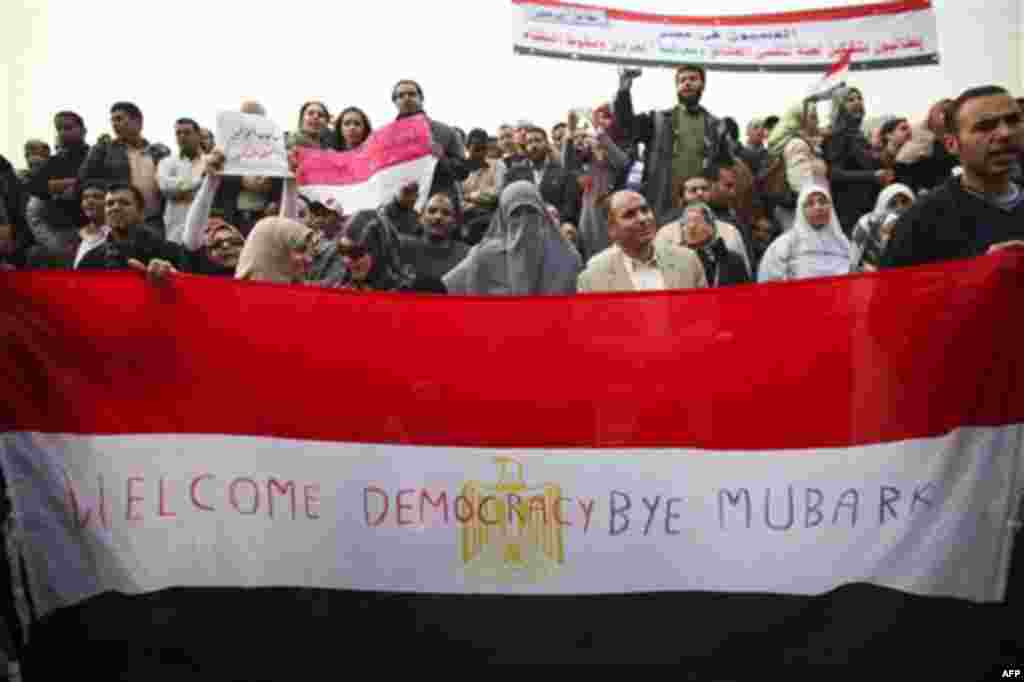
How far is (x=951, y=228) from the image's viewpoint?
338 cm

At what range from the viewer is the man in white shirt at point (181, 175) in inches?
222

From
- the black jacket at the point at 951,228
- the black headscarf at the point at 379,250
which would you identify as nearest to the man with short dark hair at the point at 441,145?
the black headscarf at the point at 379,250

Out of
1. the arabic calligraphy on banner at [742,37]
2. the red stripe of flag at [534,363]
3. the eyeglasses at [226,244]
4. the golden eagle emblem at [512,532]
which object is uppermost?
the arabic calligraphy on banner at [742,37]

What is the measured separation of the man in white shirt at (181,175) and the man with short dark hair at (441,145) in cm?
104

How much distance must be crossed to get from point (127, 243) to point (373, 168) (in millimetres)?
1389

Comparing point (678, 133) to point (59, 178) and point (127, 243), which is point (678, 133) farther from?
point (59, 178)

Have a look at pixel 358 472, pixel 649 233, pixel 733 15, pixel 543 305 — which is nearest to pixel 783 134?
pixel 733 15

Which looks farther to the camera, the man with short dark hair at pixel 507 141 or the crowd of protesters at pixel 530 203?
the man with short dark hair at pixel 507 141

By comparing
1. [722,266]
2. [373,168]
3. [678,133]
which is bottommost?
[722,266]

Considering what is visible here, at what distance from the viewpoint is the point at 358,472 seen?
3.16m

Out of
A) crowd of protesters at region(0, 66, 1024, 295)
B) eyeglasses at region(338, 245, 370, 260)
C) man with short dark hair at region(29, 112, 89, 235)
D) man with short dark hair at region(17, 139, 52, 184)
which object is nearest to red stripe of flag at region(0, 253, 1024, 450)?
crowd of protesters at region(0, 66, 1024, 295)

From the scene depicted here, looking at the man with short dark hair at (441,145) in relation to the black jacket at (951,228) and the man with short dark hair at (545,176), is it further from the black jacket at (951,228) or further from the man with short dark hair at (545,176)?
the black jacket at (951,228)

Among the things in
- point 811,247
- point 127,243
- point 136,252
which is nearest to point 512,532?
point 136,252

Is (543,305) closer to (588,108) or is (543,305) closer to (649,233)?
(649,233)
